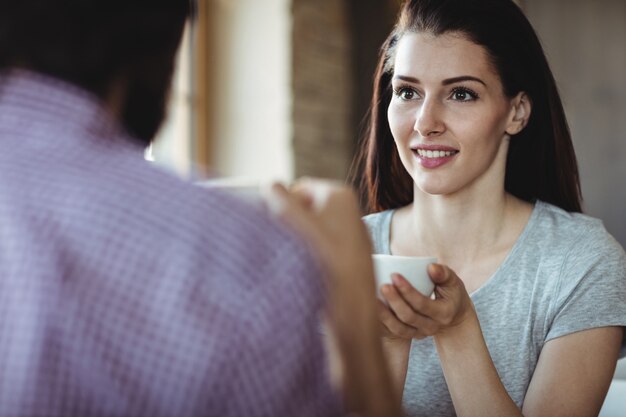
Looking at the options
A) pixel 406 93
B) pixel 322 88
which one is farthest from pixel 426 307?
pixel 322 88

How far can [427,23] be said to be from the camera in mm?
1481

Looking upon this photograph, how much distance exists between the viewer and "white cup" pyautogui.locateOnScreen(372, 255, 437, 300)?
942 millimetres

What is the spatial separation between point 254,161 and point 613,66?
5.58 feet

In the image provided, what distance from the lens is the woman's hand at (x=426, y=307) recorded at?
963 mm

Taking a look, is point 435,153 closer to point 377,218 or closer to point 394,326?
point 377,218

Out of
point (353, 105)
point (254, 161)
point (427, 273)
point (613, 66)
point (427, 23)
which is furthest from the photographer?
point (353, 105)

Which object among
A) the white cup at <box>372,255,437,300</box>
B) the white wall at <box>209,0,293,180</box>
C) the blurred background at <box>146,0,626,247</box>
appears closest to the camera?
the white cup at <box>372,255,437,300</box>

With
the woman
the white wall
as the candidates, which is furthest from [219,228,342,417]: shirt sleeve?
the white wall

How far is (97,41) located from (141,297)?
0.66 feet

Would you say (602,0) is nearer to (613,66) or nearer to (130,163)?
(613,66)

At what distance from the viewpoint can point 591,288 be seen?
130 cm

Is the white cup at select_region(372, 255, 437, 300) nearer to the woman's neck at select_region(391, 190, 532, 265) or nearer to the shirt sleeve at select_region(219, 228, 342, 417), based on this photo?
the shirt sleeve at select_region(219, 228, 342, 417)

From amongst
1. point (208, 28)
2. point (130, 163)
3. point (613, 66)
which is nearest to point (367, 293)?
point (130, 163)

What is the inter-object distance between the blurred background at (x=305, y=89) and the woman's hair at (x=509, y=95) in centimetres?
209
